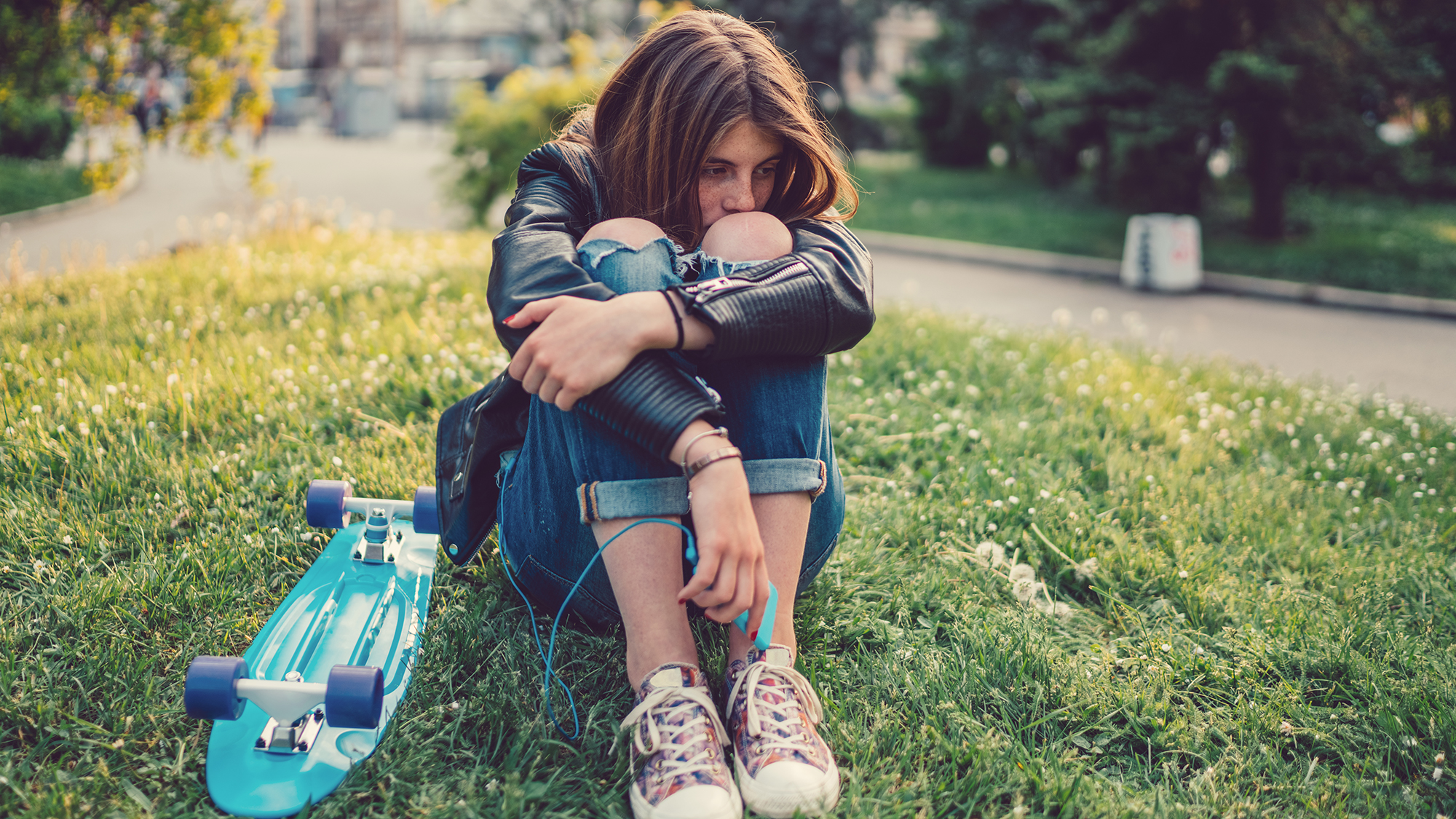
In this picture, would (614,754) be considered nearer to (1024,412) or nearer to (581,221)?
(581,221)

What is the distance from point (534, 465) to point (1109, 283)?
8.36 meters

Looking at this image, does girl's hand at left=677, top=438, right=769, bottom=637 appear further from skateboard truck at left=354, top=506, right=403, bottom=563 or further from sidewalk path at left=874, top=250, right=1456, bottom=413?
sidewalk path at left=874, top=250, right=1456, bottom=413

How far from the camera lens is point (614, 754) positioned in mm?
1722

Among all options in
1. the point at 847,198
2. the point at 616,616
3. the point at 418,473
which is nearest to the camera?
the point at 616,616

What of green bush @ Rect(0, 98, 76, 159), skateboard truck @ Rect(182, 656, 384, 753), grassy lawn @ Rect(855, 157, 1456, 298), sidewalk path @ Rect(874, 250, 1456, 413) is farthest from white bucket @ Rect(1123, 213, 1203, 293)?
green bush @ Rect(0, 98, 76, 159)

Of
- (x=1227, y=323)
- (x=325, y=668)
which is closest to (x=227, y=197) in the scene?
(x=1227, y=323)

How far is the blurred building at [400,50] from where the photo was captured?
29922 millimetres

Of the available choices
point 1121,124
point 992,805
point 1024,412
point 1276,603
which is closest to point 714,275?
point 992,805

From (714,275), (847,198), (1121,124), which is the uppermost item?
(1121,124)

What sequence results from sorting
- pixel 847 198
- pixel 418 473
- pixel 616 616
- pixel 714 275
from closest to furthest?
pixel 714 275 → pixel 616 616 → pixel 847 198 → pixel 418 473

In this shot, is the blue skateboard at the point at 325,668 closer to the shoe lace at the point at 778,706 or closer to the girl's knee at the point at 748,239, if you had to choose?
the shoe lace at the point at 778,706

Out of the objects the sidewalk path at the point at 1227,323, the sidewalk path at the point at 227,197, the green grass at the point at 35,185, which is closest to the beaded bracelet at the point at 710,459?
the sidewalk path at the point at 1227,323

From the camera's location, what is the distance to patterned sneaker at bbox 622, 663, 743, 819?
58.7 inches

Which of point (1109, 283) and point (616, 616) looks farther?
point (1109, 283)
